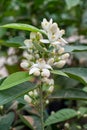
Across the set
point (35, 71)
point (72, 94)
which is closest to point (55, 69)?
point (72, 94)

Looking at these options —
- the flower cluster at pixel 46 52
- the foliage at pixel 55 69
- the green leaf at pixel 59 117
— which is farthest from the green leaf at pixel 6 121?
the flower cluster at pixel 46 52

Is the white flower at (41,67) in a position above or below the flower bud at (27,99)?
above

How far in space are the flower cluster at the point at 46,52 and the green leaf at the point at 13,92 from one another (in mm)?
44

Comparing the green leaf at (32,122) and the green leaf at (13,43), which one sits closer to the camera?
the green leaf at (13,43)

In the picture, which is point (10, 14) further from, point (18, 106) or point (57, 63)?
point (57, 63)

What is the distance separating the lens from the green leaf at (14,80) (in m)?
0.86

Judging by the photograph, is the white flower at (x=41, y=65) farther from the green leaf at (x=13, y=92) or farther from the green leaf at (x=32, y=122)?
the green leaf at (x=32, y=122)

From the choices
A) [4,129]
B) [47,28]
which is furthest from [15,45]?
[4,129]

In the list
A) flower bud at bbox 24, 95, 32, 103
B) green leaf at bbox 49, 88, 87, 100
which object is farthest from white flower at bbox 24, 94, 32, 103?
green leaf at bbox 49, 88, 87, 100

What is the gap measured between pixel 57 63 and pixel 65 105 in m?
0.79

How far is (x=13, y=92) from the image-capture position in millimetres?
928

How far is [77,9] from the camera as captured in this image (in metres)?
1.88

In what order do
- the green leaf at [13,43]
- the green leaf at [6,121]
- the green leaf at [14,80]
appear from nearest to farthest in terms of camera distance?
1. the green leaf at [14,80]
2. the green leaf at [13,43]
3. the green leaf at [6,121]

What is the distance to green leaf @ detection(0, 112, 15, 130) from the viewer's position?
1.09m
